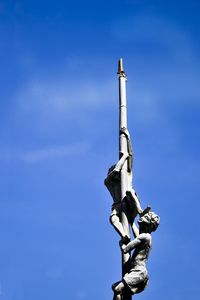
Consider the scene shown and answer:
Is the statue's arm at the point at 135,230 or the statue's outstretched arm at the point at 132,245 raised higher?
the statue's arm at the point at 135,230

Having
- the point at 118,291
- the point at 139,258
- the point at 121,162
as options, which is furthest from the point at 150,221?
the point at 121,162

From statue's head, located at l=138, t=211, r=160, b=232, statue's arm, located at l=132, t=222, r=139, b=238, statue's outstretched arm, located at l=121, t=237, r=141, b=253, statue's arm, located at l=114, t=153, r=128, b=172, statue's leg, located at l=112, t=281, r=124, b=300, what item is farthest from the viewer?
statue's arm, located at l=114, t=153, r=128, b=172

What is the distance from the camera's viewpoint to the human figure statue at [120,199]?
13.3 metres

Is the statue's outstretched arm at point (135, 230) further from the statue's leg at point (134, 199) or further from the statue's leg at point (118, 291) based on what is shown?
the statue's leg at point (118, 291)

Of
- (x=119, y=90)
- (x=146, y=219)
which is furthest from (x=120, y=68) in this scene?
(x=146, y=219)

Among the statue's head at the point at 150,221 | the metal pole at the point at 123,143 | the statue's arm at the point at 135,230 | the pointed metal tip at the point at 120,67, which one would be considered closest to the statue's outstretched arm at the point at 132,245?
the metal pole at the point at 123,143

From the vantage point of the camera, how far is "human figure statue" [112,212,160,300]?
40.1 feet

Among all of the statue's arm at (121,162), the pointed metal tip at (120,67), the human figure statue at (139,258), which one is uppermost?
the pointed metal tip at (120,67)

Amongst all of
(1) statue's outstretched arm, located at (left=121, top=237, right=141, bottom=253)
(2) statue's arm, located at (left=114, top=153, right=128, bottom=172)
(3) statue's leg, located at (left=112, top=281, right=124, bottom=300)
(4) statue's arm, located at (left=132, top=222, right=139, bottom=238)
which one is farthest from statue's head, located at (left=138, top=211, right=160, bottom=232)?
(2) statue's arm, located at (left=114, top=153, right=128, bottom=172)

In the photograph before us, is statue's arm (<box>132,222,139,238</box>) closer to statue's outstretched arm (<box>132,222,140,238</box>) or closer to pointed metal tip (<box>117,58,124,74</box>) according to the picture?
statue's outstretched arm (<box>132,222,140,238</box>)

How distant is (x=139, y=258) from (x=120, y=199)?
5.83 ft

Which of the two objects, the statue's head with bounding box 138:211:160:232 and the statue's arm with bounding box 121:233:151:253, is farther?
the statue's head with bounding box 138:211:160:232

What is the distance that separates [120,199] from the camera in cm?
1376

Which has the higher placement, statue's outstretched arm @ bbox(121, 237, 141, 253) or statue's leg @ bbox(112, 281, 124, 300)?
statue's outstretched arm @ bbox(121, 237, 141, 253)
